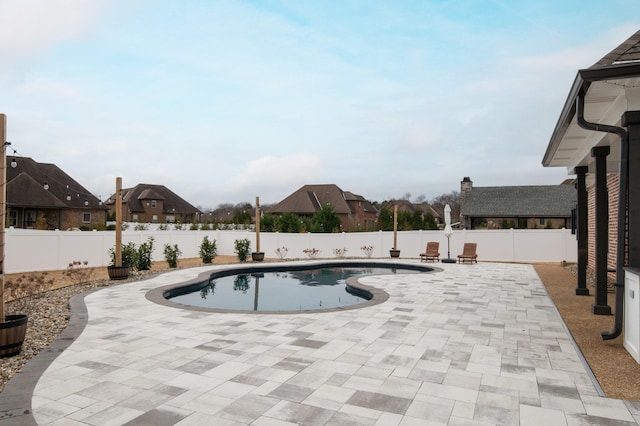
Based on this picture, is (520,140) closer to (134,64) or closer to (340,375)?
(134,64)

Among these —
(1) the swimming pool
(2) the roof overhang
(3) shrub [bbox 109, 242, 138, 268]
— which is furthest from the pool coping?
(2) the roof overhang

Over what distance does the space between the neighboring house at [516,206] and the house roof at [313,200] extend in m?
15.1

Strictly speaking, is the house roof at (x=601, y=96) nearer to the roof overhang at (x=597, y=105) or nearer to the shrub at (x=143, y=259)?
the roof overhang at (x=597, y=105)

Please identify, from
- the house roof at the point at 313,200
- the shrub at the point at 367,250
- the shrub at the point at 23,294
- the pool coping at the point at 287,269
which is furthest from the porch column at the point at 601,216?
the house roof at the point at 313,200

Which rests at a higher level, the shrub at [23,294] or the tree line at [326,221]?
the tree line at [326,221]

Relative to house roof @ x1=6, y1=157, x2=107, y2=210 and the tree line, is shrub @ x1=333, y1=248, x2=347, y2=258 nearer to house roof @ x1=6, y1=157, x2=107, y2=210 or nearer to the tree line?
the tree line

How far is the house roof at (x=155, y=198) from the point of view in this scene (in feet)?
151

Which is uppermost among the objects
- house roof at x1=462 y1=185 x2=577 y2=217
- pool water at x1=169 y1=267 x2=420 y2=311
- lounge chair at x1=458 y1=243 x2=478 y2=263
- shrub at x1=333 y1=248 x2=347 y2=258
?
house roof at x1=462 y1=185 x2=577 y2=217

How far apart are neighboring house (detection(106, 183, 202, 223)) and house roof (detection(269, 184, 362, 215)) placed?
11.1m

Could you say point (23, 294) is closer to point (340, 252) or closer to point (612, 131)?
point (612, 131)

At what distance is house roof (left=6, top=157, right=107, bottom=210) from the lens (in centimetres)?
2678

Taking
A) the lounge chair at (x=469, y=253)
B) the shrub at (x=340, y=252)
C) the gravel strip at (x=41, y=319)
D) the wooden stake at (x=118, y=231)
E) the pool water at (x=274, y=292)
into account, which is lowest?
the pool water at (x=274, y=292)

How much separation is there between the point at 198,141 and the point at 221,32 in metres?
→ 9.60

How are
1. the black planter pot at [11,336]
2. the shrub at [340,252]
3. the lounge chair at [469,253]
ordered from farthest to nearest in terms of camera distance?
1. the shrub at [340,252]
2. the lounge chair at [469,253]
3. the black planter pot at [11,336]
